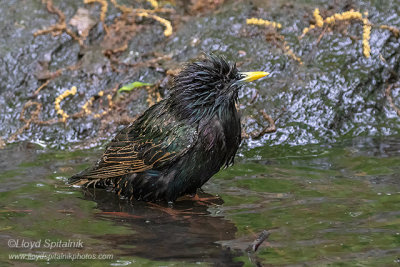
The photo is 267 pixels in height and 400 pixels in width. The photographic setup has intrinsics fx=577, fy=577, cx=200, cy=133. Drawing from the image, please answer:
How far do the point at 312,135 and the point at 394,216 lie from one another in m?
2.49

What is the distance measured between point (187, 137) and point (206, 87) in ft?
1.52

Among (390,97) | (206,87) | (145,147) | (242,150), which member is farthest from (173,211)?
(390,97)

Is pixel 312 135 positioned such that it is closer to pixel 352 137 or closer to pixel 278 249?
pixel 352 137

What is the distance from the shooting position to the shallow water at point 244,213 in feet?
11.3

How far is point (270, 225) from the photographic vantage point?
12.9 ft

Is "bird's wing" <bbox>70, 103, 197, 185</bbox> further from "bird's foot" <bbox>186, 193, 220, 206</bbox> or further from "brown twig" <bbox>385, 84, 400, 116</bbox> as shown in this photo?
"brown twig" <bbox>385, 84, 400, 116</bbox>

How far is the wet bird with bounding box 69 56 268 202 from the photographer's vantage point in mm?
4531

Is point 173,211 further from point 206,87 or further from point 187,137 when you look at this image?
point 206,87

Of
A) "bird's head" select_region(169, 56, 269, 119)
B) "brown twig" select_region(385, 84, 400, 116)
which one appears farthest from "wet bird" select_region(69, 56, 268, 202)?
"brown twig" select_region(385, 84, 400, 116)

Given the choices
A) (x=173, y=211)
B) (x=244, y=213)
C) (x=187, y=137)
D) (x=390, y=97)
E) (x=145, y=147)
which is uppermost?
(x=390, y=97)

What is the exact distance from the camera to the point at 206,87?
184 inches

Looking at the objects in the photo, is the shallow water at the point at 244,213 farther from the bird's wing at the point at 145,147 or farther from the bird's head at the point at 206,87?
the bird's head at the point at 206,87

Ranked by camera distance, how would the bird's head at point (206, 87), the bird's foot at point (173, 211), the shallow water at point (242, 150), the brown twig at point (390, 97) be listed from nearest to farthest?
the shallow water at point (242, 150) → the bird's foot at point (173, 211) → the bird's head at point (206, 87) → the brown twig at point (390, 97)

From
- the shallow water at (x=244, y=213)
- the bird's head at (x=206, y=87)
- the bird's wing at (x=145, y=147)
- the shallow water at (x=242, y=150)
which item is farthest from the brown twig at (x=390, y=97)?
the bird's wing at (x=145, y=147)
